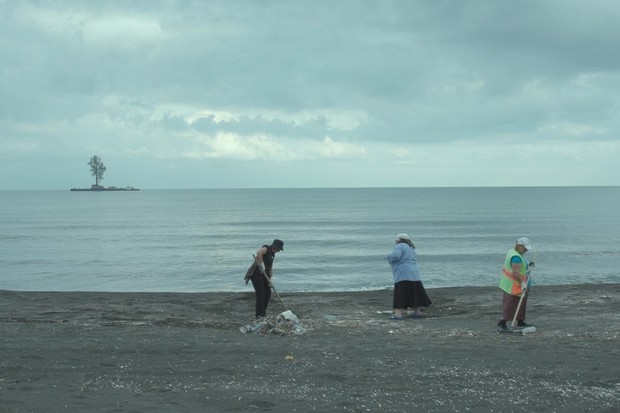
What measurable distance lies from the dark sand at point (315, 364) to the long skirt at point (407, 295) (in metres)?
0.42

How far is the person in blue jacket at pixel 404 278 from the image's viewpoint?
44.2 feet

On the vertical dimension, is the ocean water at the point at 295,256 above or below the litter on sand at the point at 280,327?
below

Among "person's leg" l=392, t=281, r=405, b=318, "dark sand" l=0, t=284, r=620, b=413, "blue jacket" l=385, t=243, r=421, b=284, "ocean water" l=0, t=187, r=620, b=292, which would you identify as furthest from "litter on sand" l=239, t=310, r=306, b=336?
"ocean water" l=0, t=187, r=620, b=292

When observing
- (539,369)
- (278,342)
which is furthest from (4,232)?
(539,369)

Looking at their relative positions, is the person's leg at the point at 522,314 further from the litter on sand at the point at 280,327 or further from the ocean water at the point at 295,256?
the ocean water at the point at 295,256

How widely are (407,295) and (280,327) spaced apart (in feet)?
10.8

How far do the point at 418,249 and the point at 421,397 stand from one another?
3353 centimetres

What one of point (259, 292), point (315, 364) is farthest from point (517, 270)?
point (259, 292)

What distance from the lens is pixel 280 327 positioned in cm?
1157

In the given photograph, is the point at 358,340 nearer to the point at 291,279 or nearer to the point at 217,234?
the point at 291,279

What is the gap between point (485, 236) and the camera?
49.4 metres

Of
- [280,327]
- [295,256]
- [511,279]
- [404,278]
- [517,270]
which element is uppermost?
[517,270]

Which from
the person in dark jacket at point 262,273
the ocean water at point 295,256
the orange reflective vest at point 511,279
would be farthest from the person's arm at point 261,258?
the ocean water at point 295,256

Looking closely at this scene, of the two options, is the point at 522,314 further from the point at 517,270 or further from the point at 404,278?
the point at 404,278
